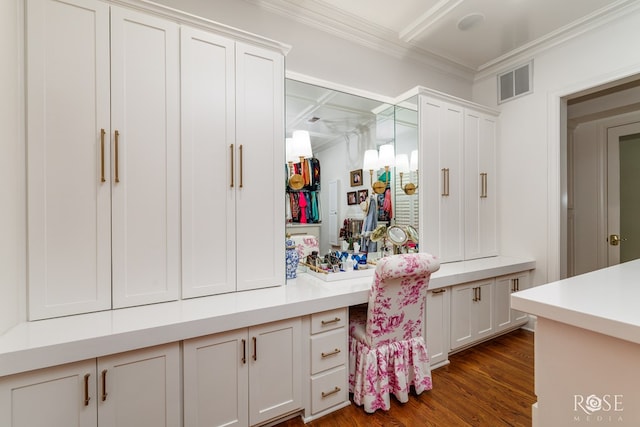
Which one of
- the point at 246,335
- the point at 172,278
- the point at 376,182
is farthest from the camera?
the point at 376,182

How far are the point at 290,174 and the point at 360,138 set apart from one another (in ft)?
2.73

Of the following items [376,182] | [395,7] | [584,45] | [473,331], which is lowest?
[473,331]

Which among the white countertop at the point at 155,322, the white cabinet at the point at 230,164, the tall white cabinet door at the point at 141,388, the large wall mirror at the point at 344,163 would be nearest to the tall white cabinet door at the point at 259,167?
the white cabinet at the point at 230,164

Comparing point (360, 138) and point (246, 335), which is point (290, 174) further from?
point (246, 335)

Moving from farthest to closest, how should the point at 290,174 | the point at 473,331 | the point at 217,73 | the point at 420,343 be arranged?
the point at 473,331 → the point at 290,174 → the point at 420,343 → the point at 217,73

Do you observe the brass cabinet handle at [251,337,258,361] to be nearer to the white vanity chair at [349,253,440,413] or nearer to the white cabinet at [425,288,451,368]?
the white vanity chair at [349,253,440,413]

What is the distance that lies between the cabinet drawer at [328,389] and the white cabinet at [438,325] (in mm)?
792

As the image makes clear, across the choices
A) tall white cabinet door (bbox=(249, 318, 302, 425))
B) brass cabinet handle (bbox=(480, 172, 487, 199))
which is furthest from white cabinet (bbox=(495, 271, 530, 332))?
tall white cabinet door (bbox=(249, 318, 302, 425))

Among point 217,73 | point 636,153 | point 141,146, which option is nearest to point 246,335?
point 141,146

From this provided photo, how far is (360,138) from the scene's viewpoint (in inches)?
105

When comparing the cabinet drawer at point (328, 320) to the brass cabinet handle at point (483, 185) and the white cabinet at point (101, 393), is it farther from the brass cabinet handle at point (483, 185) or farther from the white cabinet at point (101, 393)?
the brass cabinet handle at point (483, 185)

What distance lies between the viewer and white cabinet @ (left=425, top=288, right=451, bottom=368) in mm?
2213

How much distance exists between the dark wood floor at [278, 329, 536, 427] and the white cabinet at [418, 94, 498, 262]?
0.95 metres

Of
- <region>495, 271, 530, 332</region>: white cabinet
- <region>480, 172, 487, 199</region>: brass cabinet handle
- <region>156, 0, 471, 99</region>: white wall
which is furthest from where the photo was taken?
<region>480, 172, 487, 199</region>: brass cabinet handle
